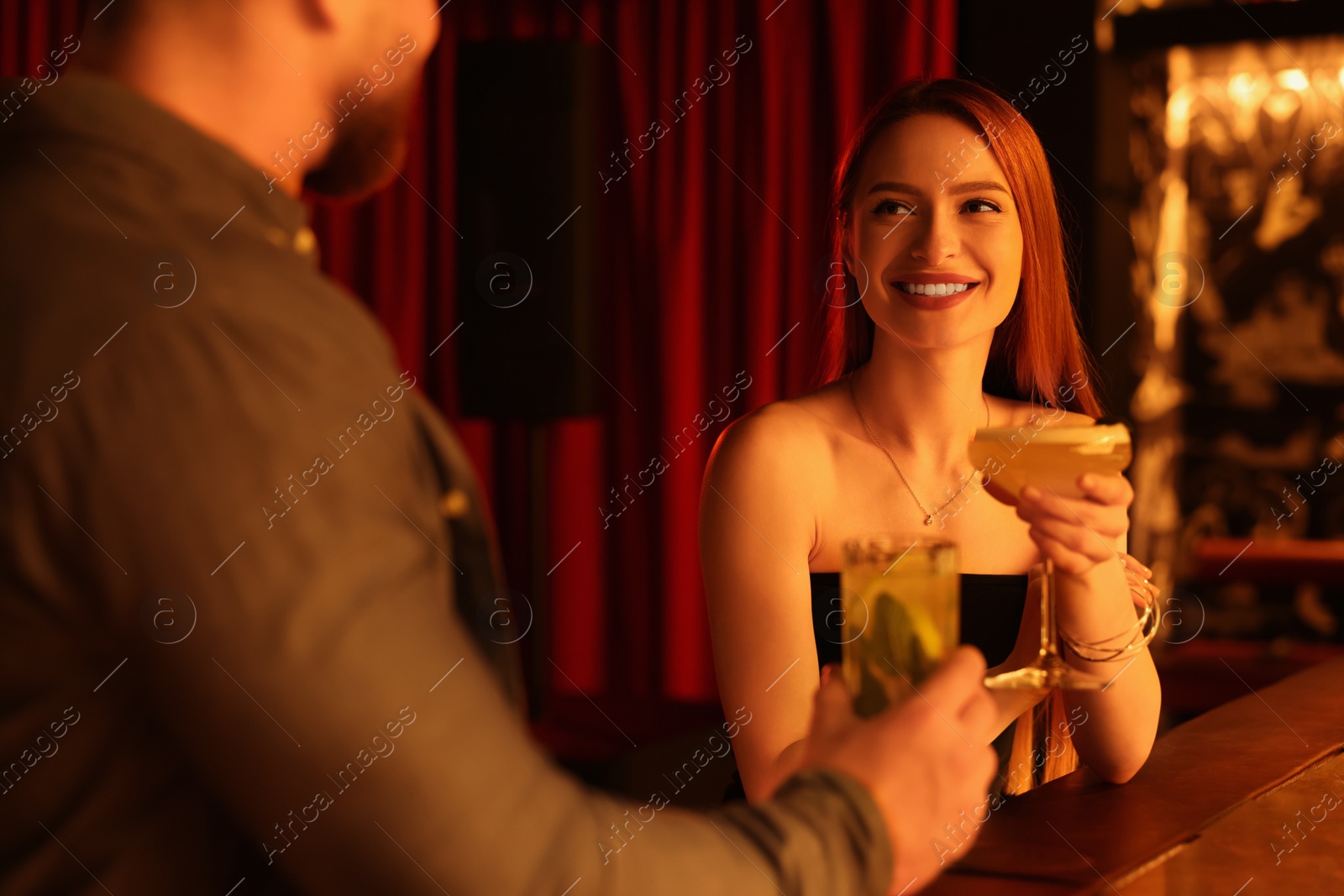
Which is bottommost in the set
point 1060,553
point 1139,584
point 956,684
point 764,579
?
point 1139,584

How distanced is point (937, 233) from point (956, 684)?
1.15 metres

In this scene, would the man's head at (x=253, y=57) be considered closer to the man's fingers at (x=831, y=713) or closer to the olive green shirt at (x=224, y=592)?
the olive green shirt at (x=224, y=592)

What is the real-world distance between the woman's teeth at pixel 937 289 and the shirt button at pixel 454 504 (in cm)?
130

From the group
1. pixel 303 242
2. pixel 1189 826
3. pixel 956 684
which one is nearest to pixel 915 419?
pixel 1189 826

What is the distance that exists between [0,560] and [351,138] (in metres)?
0.38

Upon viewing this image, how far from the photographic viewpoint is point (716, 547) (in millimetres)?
1854

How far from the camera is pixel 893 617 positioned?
1.12 m

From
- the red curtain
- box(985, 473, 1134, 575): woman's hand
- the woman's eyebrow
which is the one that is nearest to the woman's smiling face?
the woman's eyebrow

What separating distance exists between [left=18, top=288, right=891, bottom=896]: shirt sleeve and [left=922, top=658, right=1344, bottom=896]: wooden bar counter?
53 centimetres

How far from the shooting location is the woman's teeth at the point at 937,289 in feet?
6.17

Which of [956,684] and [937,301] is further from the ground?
[956,684]

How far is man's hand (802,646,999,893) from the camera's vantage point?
76 cm

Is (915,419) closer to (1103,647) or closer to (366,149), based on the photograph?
(1103,647)

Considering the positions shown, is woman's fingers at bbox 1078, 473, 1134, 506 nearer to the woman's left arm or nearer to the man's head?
the woman's left arm
